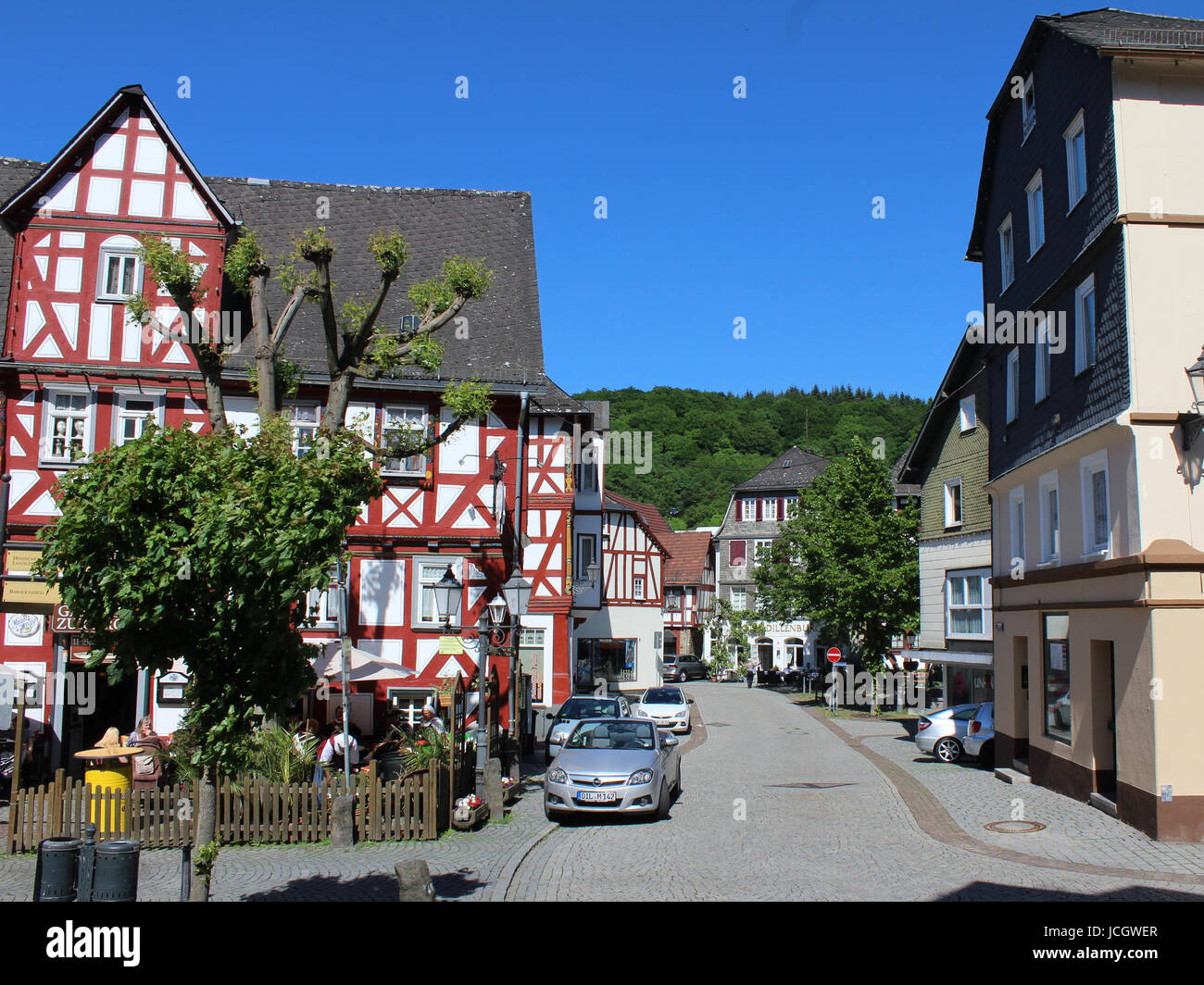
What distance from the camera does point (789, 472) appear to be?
232 feet

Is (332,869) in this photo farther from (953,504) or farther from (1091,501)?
(953,504)

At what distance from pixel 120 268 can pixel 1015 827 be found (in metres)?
19.9

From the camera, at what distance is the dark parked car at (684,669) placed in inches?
2489

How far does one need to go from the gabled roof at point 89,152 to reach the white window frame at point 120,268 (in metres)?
1.65

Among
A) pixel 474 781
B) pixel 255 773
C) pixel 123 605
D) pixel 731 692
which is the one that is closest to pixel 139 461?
pixel 123 605

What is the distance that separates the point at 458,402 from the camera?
1591cm

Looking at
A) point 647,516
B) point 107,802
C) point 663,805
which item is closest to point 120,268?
point 107,802

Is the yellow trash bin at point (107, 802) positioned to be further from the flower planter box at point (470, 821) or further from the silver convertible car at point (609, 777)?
the silver convertible car at point (609, 777)

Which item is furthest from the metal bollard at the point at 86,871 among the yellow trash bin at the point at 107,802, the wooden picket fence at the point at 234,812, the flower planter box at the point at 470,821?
the flower planter box at the point at 470,821

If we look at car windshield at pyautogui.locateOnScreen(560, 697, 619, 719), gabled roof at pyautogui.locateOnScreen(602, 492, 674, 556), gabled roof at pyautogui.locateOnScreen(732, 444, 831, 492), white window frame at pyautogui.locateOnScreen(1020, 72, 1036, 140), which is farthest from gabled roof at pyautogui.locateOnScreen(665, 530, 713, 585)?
white window frame at pyautogui.locateOnScreen(1020, 72, 1036, 140)

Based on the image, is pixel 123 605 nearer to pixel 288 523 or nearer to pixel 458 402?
pixel 288 523

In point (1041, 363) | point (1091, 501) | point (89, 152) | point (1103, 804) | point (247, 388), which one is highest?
point (89, 152)

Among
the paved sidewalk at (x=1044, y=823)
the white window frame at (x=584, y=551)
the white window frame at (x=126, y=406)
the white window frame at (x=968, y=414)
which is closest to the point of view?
the paved sidewalk at (x=1044, y=823)

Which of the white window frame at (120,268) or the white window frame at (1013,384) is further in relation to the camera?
the white window frame at (120,268)
